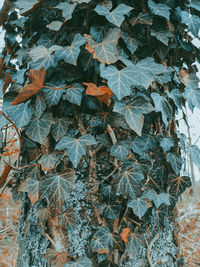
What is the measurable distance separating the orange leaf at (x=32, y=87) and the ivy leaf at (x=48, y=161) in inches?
7.5

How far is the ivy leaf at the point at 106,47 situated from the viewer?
0.69 metres

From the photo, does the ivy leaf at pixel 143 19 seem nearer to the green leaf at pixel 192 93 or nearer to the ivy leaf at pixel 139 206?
the green leaf at pixel 192 93

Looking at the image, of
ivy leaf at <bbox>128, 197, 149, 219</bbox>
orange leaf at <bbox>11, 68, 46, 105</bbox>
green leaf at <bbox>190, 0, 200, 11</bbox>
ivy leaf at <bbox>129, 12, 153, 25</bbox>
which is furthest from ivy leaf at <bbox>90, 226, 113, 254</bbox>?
green leaf at <bbox>190, 0, 200, 11</bbox>

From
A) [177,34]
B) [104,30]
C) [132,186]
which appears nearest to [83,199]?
[132,186]

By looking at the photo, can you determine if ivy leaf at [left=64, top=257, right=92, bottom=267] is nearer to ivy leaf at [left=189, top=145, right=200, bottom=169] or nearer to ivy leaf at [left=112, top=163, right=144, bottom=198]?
ivy leaf at [left=112, top=163, right=144, bottom=198]

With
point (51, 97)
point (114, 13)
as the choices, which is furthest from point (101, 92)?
point (114, 13)

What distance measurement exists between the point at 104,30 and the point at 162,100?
1.02 ft

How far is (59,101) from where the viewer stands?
775mm

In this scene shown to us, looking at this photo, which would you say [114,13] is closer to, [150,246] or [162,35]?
[162,35]

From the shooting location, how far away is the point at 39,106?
0.73 metres

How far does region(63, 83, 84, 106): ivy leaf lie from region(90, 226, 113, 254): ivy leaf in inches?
15.7

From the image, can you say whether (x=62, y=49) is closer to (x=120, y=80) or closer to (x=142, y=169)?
(x=120, y=80)

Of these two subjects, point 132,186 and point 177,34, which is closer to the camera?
point 132,186

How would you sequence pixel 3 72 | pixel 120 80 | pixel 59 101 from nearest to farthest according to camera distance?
pixel 120 80, pixel 59 101, pixel 3 72
